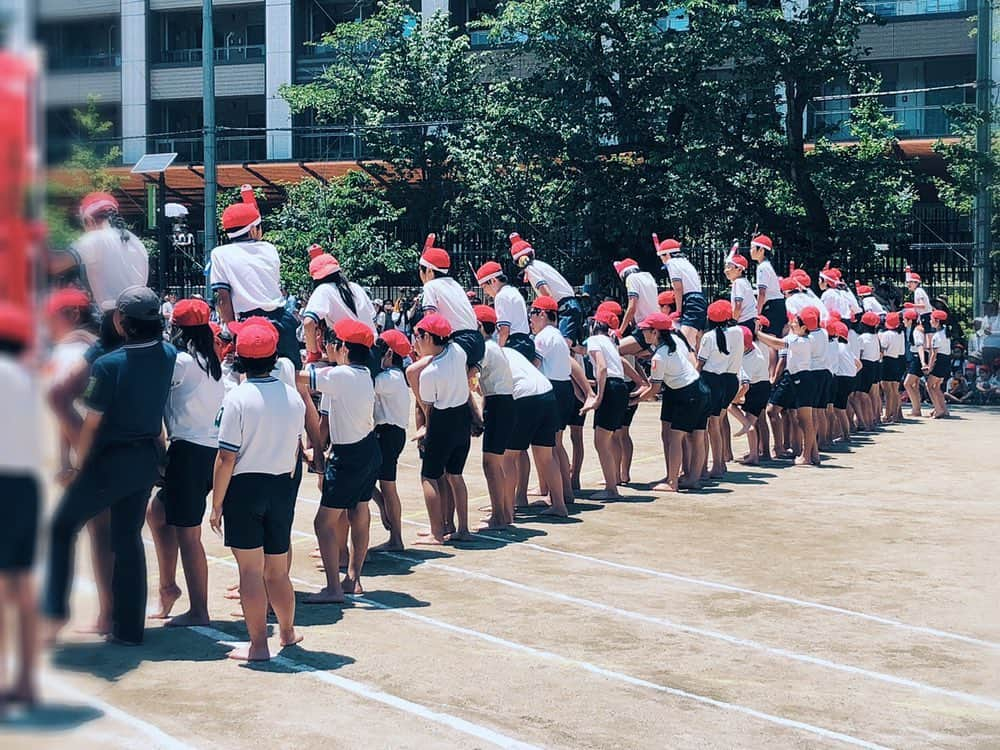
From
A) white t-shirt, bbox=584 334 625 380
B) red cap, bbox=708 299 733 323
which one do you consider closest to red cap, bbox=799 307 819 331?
red cap, bbox=708 299 733 323

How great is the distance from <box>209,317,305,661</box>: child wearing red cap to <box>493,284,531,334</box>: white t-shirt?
4.68 meters

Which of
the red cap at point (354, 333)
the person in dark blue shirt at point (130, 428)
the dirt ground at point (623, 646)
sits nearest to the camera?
the person in dark blue shirt at point (130, 428)

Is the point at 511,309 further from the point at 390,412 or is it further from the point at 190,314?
the point at 190,314

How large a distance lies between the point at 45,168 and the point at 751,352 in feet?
45.7

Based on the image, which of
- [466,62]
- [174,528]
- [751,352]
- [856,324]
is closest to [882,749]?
[174,528]

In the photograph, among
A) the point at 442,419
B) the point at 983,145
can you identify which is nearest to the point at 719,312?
the point at 442,419

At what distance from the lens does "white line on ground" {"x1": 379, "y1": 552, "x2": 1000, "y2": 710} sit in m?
6.11

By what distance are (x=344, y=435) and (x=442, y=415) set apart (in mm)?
1805

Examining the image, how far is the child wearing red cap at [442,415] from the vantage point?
8953 mm

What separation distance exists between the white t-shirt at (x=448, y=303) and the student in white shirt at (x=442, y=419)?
28cm

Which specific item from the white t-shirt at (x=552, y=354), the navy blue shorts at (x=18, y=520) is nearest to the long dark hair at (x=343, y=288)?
the white t-shirt at (x=552, y=354)

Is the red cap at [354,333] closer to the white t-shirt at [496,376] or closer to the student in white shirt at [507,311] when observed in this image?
the white t-shirt at [496,376]

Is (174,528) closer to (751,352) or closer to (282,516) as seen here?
(282,516)

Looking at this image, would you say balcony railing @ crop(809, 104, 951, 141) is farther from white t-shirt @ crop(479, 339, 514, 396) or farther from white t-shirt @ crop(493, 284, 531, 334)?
white t-shirt @ crop(479, 339, 514, 396)
